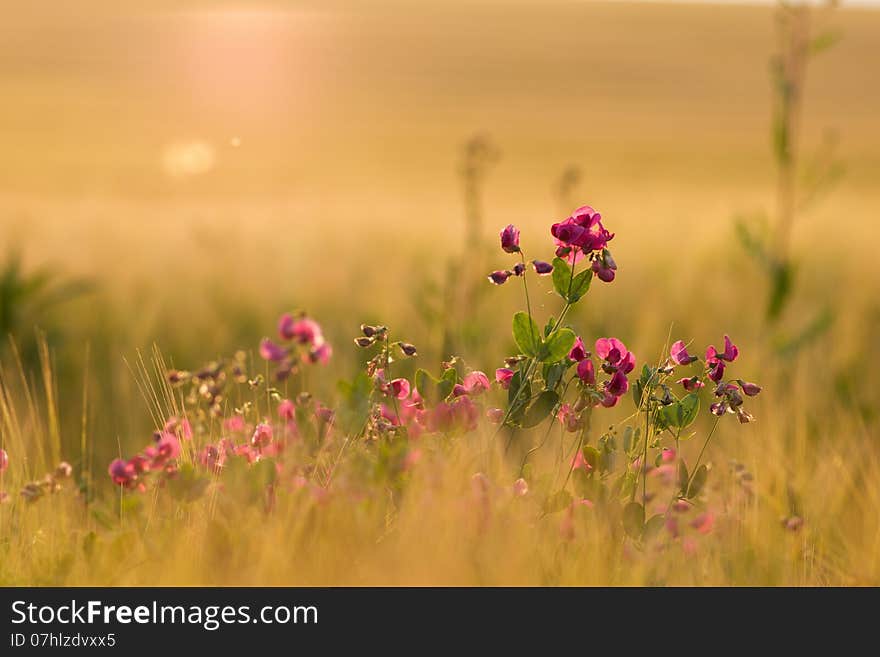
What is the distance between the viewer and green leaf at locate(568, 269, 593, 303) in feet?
5.13

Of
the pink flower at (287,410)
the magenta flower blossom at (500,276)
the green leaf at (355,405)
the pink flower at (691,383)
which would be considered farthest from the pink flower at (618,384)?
the pink flower at (287,410)

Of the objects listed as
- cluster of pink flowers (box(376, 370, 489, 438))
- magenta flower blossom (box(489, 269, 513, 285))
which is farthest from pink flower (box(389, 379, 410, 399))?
magenta flower blossom (box(489, 269, 513, 285))

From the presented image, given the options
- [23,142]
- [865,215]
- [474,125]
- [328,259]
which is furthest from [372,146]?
[328,259]

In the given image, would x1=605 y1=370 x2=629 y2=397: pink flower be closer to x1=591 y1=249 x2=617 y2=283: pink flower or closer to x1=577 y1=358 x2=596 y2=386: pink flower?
x1=577 y1=358 x2=596 y2=386: pink flower

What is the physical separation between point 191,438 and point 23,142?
2117 centimetres

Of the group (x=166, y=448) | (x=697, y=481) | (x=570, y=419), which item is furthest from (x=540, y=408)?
(x=166, y=448)

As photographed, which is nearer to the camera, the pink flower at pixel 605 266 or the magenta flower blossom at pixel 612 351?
the pink flower at pixel 605 266

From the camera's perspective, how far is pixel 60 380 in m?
3.92

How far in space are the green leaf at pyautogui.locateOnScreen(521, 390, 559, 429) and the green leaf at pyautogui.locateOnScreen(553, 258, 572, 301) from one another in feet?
0.45

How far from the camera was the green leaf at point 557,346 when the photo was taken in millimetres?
1547

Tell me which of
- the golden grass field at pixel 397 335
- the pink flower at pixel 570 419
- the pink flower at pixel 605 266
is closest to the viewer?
the golden grass field at pixel 397 335

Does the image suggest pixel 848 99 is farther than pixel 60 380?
Yes

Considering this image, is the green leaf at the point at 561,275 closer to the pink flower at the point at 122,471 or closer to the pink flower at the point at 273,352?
the pink flower at the point at 273,352
